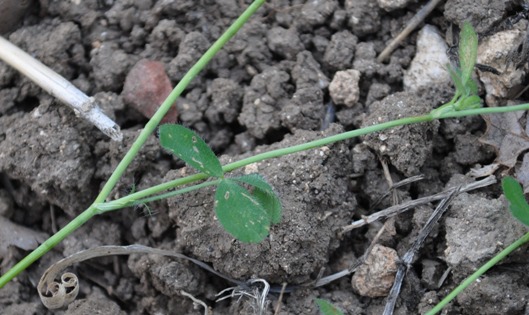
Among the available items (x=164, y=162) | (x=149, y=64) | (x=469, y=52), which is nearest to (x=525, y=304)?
(x=469, y=52)

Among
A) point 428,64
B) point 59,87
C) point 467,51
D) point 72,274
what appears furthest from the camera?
point 428,64

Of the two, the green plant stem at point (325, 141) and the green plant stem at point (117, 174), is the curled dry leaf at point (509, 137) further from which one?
the green plant stem at point (117, 174)

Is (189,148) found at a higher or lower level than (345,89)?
higher

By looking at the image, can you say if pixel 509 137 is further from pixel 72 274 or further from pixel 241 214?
pixel 72 274

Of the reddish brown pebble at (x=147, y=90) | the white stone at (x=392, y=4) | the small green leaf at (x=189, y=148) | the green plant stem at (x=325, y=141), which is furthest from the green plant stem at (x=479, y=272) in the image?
the reddish brown pebble at (x=147, y=90)

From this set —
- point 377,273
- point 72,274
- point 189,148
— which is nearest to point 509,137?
point 377,273

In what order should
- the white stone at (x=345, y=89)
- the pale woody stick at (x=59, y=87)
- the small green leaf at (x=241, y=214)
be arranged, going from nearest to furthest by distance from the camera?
the small green leaf at (x=241, y=214) → the pale woody stick at (x=59, y=87) → the white stone at (x=345, y=89)

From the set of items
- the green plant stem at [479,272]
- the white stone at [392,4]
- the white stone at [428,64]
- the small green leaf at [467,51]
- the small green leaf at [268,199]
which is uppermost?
the small green leaf at [467,51]
